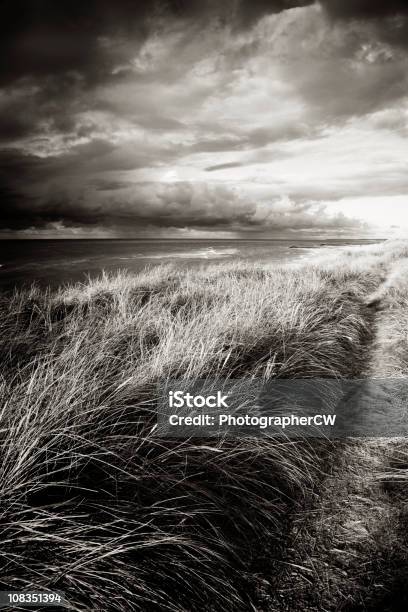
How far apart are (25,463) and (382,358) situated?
4494 millimetres

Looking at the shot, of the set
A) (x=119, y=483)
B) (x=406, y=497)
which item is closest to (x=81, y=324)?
(x=119, y=483)

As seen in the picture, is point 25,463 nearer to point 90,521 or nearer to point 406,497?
point 90,521

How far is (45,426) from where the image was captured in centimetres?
219

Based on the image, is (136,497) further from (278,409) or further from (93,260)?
(93,260)

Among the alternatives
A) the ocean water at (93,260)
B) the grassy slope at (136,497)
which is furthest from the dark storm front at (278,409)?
the ocean water at (93,260)

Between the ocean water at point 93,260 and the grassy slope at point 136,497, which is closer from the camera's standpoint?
the grassy slope at point 136,497

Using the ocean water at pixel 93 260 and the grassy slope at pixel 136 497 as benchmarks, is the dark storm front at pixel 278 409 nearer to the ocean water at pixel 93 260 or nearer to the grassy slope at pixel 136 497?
the grassy slope at pixel 136 497

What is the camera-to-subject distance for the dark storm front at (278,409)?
2.74 meters

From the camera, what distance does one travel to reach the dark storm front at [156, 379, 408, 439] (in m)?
2.74

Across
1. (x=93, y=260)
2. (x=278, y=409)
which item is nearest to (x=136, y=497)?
(x=278, y=409)

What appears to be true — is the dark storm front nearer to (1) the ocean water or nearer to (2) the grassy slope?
(2) the grassy slope

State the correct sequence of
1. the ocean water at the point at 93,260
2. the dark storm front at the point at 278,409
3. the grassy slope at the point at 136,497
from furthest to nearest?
the ocean water at the point at 93,260 → the dark storm front at the point at 278,409 → the grassy slope at the point at 136,497

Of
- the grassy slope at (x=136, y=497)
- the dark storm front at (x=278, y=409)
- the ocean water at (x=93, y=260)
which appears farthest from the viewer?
the ocean water at (x=93, y=260)

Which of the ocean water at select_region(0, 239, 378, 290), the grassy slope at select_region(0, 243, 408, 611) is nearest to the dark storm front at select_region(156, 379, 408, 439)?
the grassy slope at select_region(0, 243, 408, 611)
